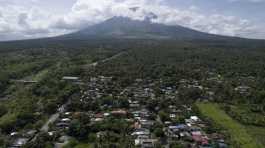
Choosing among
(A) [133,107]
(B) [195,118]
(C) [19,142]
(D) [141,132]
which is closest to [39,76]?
(A) [133,107]

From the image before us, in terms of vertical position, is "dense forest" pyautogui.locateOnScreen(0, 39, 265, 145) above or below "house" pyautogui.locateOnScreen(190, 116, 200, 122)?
above

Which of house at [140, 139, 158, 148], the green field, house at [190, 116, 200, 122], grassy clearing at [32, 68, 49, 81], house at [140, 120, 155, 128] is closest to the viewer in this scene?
house at [140, 139, 158, 148]

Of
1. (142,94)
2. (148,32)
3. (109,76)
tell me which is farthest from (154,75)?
(148,32)

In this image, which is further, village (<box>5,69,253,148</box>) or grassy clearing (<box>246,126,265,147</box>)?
grassy clearing (<box>246,126,265,147</box>)

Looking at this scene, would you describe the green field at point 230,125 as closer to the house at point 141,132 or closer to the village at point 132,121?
the village at point 132,121

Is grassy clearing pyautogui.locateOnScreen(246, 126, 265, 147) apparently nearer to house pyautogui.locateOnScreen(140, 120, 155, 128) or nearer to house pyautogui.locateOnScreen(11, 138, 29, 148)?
house pyautogui.locateOnScreen(140, 120, 155, 128)

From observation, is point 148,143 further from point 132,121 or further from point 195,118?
point 195,118

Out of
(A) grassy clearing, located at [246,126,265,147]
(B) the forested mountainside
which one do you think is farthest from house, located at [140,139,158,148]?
(A) grassy clearing, located at [246,126,265,147]

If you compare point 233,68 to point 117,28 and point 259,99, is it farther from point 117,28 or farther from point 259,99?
point 117,28
